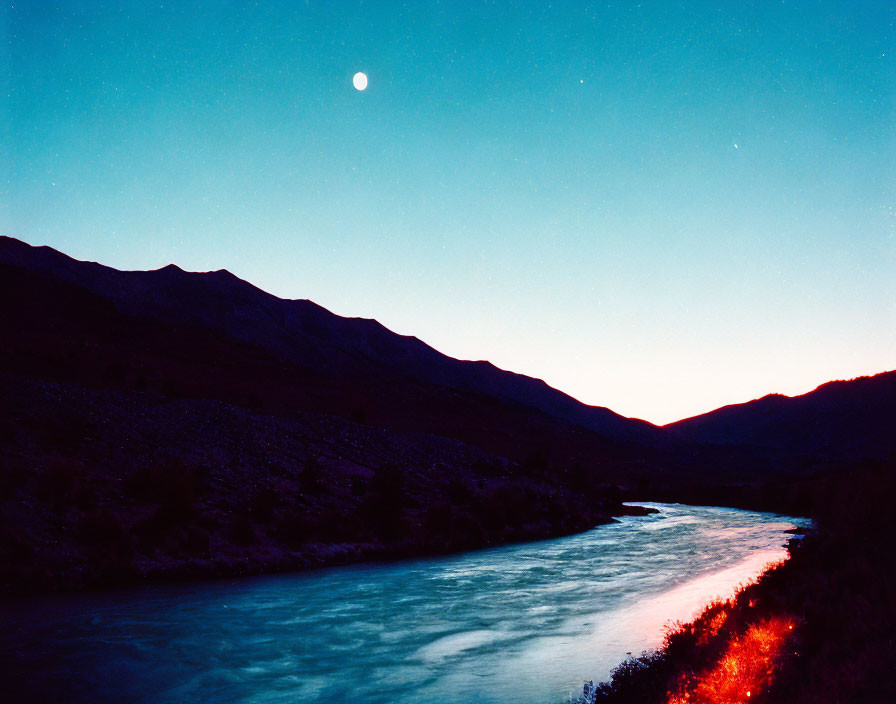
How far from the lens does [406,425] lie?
66750 millimetres

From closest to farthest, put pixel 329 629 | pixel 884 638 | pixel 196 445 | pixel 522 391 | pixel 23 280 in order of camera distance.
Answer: pixel 884 638, pixel 329 629, pixel 196 445, pixel 23 280, pixel 522 391

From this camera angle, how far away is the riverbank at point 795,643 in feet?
21.8

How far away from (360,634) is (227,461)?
15889mm

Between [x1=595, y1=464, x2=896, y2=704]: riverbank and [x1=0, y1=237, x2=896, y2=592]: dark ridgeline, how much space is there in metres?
14.0

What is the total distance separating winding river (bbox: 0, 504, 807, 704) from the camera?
10.6 m

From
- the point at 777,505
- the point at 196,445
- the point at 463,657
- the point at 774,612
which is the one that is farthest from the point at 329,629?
the point at 777,505

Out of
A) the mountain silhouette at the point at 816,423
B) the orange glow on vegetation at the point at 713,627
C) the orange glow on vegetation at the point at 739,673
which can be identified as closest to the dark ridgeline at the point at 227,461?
the mountain silhouette at the point at 816,423

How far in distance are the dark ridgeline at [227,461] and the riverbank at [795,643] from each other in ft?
45.9

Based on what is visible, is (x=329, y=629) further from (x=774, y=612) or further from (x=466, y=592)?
(x=774, y=612)

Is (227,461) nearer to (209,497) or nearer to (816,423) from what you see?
(209,497)

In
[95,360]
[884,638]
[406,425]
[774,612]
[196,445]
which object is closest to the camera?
[884,638]

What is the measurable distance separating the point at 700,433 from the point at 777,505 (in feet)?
392

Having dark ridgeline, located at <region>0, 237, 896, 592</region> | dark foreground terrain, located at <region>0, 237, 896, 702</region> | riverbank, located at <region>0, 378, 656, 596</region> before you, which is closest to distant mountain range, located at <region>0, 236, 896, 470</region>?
dark ridgeline, located at <region>0, 237, 896, 592</region>

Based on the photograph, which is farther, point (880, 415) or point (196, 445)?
point (880, 415)
